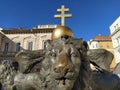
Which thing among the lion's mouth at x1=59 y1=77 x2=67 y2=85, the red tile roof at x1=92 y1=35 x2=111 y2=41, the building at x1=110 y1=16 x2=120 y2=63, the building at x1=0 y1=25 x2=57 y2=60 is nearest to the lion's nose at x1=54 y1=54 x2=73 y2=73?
the lion's mouth at x1=59 y1=77 x2=67 y2=85

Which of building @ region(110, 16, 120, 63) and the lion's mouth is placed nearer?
the lion's mouth

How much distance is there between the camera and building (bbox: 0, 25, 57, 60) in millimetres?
28922

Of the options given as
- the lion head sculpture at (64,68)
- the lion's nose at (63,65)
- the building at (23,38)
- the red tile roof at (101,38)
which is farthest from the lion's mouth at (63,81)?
the red tile roof at (101,38)

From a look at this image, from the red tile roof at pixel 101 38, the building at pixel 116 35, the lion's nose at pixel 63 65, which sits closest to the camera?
the lion's nose at pixel 63 65

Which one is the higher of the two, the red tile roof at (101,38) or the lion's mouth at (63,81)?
the red tile roof at (101,38)

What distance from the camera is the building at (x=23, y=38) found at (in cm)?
2892

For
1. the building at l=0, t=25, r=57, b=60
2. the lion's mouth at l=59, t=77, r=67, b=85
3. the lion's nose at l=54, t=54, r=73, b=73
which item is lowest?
the lion's mouth at l=59, t=77, r=67, b=85

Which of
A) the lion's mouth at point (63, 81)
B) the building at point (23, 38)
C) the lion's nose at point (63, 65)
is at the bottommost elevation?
the lion's mouth at point (63, 81)

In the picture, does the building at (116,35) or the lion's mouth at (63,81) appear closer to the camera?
the lion's mouth at (63,81)

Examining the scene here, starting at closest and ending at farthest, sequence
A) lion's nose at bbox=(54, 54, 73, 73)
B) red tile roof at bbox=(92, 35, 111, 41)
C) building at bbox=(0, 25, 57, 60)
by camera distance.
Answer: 1. lion's nose at bbox=(54, 54, 73, 73)
2. building at bbox=(0, 25, 57, 60)
3. red tile roof at bbox=(92, 35, 111, 41)

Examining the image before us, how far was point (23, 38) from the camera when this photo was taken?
29.7 m

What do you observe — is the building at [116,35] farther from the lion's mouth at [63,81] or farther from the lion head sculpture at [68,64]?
the lion's mouth at [63,81]

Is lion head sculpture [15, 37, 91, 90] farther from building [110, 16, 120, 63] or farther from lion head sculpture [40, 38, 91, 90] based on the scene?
building [110, 16, 120, 63]

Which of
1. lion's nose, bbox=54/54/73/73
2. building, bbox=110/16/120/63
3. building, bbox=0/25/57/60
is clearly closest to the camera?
lion's nose, bbox=54/54/73/73
